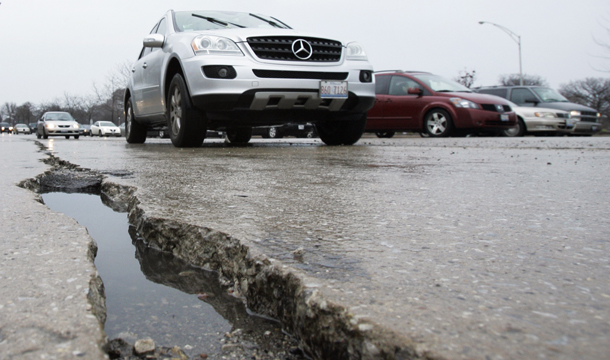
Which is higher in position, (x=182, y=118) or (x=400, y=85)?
(x=400, y=85)

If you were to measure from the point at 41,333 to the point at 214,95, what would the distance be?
4.48m

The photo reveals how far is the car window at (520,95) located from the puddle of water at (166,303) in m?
13.3

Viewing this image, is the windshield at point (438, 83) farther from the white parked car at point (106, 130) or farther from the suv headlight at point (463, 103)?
the white parked car at point (106, 130)

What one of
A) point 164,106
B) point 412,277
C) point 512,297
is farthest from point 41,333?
point 164,106

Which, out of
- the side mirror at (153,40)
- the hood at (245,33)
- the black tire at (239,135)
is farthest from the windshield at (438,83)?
the side mirror at (153,40)

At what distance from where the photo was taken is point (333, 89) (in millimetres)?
5520

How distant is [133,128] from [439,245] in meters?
7.69

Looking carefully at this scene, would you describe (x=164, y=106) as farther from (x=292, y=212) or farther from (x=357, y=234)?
(x=357, y=234)

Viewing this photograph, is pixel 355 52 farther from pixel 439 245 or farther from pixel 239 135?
pixel 439 245

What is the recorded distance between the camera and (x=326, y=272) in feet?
3.66

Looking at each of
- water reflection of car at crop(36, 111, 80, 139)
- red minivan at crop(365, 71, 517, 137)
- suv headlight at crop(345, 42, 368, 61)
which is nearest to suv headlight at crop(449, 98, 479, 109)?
red minivan at crop(365, 71, 517, 137)

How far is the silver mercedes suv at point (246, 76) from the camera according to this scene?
17.1 ft

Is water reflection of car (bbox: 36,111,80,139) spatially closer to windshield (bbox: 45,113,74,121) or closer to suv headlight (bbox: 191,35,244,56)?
windshield (bbox: 45,113,74,121)

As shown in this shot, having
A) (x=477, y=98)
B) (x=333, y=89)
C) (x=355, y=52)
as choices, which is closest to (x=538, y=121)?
(x=477, y=98)
